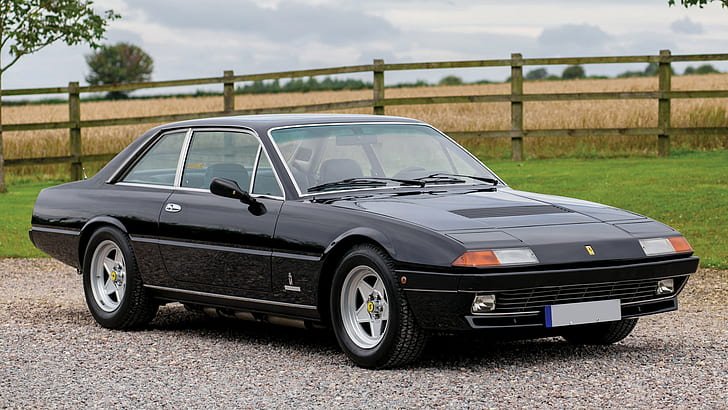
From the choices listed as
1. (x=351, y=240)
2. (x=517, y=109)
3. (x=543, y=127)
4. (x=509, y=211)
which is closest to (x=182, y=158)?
(x=351, y=240)

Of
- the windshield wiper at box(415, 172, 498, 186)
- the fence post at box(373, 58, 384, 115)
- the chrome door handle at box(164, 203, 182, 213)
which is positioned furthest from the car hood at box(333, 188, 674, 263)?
the fence post at box(373, 58, 384, 115)

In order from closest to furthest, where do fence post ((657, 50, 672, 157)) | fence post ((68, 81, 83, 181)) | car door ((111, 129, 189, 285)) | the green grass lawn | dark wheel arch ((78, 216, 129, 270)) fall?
car door ((111, 129, 189, 285))
dark wheel arch ((78, 216, 129, 270))
the green grass lawn
fence post ((657, 50, 672, 157))
fence post ((68, 81, 83, 181))

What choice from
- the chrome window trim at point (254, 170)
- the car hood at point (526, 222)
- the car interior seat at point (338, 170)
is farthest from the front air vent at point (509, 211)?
the chrome window trim at point (254, 170)

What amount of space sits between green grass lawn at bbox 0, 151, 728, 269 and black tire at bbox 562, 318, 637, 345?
4497 millimetres

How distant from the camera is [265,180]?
26.2 feet

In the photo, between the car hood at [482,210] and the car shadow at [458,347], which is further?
the car shadow at [458,347]

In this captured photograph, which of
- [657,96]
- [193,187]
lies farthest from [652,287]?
[657,96]

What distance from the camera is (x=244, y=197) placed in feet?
25.7

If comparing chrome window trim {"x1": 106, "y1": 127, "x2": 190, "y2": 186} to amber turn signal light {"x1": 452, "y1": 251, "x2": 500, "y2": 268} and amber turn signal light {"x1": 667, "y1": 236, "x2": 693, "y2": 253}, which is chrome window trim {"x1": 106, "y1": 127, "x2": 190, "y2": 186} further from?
amber turn signal light {"x1": 667, "y1": 236, "x2": 693, "y2": 253}

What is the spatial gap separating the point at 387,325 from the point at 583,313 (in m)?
1.04

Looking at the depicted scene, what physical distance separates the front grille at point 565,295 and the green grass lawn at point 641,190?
508 centimetres

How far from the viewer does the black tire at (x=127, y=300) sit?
28.4 feet

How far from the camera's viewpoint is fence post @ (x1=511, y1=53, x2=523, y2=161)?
22969mm

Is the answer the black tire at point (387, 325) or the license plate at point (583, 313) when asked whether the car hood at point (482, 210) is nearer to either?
the black tire at point (387, 325)
